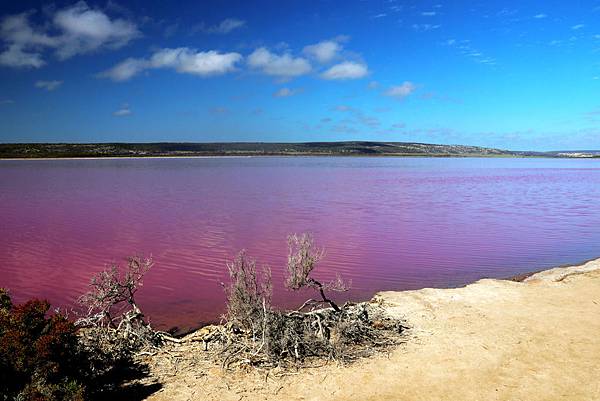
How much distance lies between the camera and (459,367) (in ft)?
21.0

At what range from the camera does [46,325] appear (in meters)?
5.64

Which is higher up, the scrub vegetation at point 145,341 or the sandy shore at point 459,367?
the scrub vegetation at point 145,341

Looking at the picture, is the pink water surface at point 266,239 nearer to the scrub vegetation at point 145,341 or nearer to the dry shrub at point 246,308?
the scrub vegetation at point 145,341

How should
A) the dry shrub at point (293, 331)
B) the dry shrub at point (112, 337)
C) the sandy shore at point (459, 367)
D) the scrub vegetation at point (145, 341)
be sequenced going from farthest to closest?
the dry shrub at point (293, 331)
the dry shrub at point (112, 337)
the sandy shore at point (459, 367)
the scrub vegetation at point (145, 341)

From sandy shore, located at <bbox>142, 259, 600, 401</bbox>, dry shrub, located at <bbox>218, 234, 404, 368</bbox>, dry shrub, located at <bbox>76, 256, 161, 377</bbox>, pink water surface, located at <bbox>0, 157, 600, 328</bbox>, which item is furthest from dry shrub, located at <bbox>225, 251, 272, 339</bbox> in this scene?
pink water surface, located at <bbox>0, 157, 600, 328</bbox>

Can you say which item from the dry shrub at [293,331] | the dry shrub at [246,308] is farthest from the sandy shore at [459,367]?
the dry shrub at [246,308]

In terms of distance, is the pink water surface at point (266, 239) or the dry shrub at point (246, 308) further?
the pink water surface at point (266, 239)

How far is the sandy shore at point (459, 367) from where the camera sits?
574 cm

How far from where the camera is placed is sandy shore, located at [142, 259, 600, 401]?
5738mm

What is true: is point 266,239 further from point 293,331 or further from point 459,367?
point 459,367

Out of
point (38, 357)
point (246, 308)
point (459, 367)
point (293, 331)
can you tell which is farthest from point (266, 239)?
point (38, 357)

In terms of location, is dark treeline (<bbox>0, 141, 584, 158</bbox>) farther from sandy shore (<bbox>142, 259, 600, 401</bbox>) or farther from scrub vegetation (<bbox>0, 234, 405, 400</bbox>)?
sandy shore (<bbox>142, 259, 600, 401</bbox>)

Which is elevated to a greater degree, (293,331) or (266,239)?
(293,331)

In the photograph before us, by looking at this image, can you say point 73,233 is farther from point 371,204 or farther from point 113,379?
point 371,204
